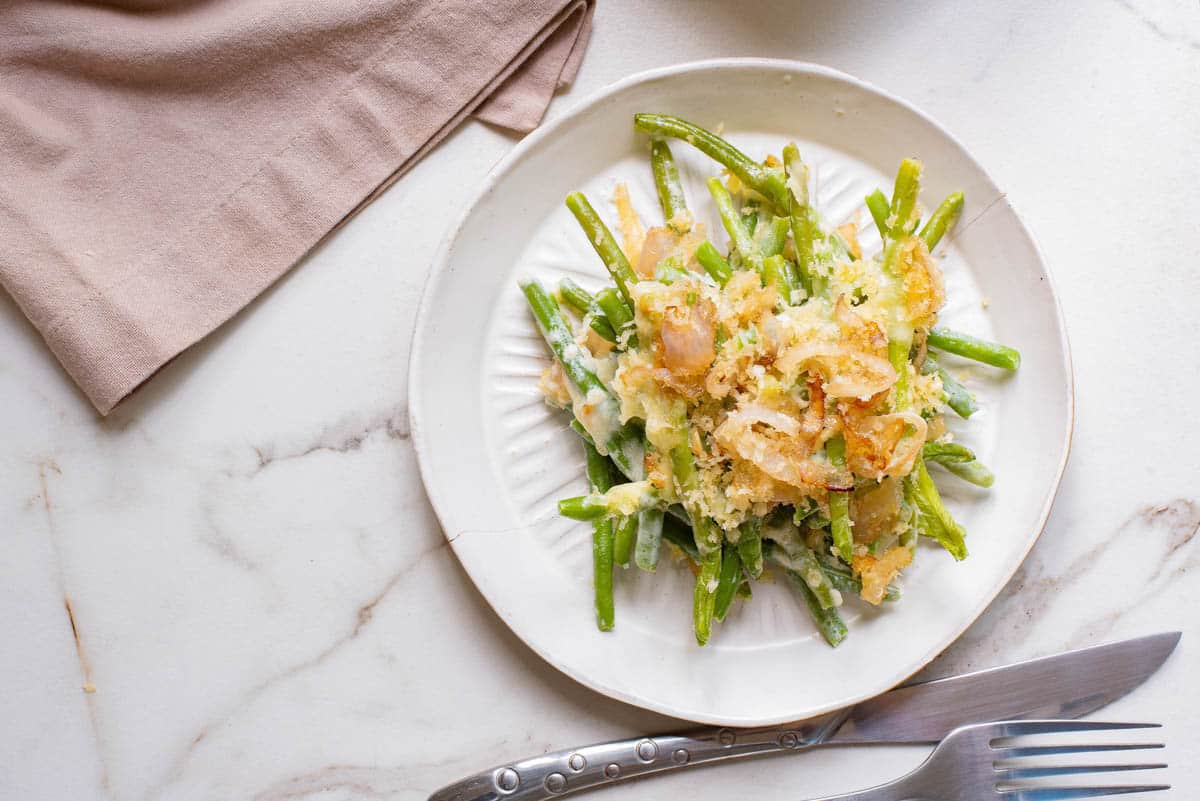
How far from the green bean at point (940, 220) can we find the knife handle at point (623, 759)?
113 centimetres

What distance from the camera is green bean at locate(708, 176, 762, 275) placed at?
1.95 m

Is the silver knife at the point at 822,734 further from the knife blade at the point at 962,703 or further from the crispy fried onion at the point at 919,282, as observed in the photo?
the crispy fried onion at the point at 919,282

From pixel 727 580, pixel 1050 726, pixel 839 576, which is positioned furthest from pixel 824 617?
pixel 1050 726

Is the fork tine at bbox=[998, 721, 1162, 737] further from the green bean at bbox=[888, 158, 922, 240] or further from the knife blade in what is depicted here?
the green bean at bbox=[888, 158, 922, 240]

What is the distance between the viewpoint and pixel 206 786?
7.23 ft

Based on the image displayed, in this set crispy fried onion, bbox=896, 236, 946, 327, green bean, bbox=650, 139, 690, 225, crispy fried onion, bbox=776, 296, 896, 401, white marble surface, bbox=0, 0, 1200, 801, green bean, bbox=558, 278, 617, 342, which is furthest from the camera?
white marble surface, bbox=0, 0, 1200, 801

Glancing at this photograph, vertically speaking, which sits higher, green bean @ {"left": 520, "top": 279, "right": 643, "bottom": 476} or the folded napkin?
green bean @ {"left": 520, "top": 279, "right": 643, "bottom": 476}

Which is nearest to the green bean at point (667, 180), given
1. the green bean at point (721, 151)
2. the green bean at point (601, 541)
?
the green bean at point (721, 151)

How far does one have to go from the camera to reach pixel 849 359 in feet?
5.75

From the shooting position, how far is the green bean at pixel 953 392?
200 cm

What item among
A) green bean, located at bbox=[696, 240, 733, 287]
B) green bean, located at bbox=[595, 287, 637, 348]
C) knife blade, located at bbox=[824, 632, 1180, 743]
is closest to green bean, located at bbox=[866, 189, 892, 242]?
green bean, located at bbox=[696, 240, 733, 287]

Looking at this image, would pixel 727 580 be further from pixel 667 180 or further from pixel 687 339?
pixel 667 180

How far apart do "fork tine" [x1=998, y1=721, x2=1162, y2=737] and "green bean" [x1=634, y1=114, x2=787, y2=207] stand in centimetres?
134

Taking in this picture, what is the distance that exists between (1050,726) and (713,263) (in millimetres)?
1358
